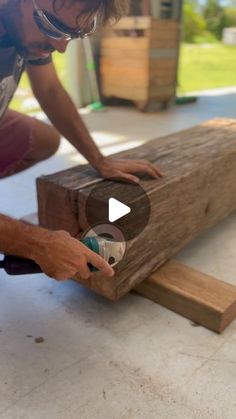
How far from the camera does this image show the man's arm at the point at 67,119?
1.34 meters

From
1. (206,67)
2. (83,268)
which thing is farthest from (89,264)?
(206,67)

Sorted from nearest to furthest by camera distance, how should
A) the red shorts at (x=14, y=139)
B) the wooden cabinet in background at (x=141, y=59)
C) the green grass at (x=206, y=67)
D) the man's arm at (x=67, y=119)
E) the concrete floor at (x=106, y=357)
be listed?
the concrete floor at (x=106, y=357)
the man's arm at (x=67, y=119)
the red shorts at (x=14, y=139)
the wooden cabinet in background at (x=141, y=59)
the green grass at (x=206, y=67)

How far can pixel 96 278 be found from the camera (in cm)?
122

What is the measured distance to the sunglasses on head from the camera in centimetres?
97

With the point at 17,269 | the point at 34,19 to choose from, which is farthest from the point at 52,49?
the point at 17,269

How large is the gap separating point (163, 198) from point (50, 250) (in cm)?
52

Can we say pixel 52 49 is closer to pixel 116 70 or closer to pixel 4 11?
pixel 4 11

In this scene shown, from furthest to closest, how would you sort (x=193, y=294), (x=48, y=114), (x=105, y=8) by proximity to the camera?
(x=48, y=114)
(x=193, y=294)
(x=105, y=8)

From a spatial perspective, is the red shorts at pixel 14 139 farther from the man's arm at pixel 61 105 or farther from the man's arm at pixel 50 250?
the man's arm at pixel 50 250

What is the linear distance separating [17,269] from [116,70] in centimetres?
388

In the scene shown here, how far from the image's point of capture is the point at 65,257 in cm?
83

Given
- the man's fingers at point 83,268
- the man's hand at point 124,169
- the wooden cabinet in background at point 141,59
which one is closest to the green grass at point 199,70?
the wooden cabinet in background at point 141,59

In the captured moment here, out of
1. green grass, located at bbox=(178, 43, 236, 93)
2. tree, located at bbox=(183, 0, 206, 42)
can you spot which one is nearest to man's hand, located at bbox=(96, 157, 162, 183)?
green grass, located at bbox=(178, 43, 236, 93)

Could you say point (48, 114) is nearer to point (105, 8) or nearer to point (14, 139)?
point (14, 139)
